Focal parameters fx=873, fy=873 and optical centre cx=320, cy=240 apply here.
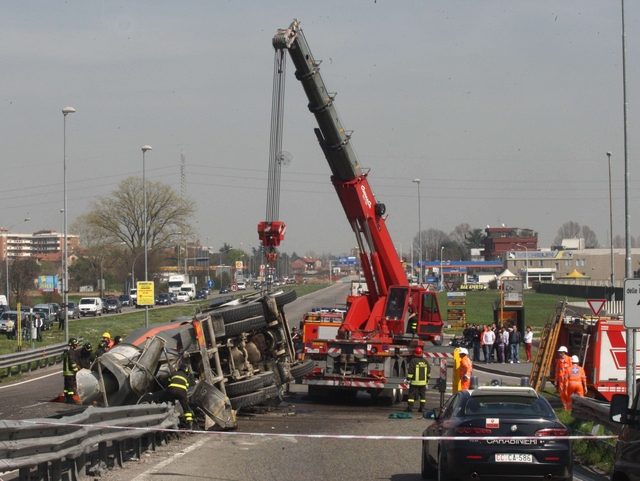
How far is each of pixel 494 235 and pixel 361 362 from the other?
570ft

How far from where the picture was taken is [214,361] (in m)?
15.7

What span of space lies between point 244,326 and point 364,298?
6335 mm

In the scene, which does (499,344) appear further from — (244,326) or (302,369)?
(244,326)

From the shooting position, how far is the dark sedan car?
9.14 m

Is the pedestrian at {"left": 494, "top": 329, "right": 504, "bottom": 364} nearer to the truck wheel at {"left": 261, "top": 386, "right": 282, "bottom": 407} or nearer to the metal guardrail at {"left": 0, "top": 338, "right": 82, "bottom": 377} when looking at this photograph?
the metal guardrail at {"left": 0, "top": 338, "right": 82, "bottom": 377}

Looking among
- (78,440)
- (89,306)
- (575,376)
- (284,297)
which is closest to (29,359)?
(284,297)

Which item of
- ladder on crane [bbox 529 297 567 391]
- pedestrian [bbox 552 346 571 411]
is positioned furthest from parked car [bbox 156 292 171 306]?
pedestrian [bbox 552 346 571 411]

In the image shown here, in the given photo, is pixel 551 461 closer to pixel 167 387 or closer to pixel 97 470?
pixel 97 470

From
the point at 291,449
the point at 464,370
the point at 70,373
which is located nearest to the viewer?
the point at 291,449

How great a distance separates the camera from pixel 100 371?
14289 millimetres

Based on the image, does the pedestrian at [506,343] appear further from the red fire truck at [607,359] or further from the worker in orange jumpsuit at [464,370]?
the worker in orange jumpsuit at [464,370]

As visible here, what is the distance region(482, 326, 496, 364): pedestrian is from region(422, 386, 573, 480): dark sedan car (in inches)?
934

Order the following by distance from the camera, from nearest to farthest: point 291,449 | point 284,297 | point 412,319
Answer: point 291,449
point 284,297
point 412,319

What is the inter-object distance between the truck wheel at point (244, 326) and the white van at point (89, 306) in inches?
2058
